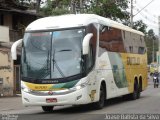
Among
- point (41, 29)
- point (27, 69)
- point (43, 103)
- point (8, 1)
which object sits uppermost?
point (8, 1)

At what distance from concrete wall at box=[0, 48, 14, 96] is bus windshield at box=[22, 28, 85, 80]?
1392cm

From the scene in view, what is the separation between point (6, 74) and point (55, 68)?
50.2 ft

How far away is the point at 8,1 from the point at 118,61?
21637mm

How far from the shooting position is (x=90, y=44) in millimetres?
18812

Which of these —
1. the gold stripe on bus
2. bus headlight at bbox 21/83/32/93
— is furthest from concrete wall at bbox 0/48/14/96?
the gold stripe on bus

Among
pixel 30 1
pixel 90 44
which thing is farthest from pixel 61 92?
pixel 30 1

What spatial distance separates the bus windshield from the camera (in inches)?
715

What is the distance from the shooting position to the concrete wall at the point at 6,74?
3241 cm

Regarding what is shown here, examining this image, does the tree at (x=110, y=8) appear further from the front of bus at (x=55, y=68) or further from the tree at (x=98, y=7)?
the front of bus at (x=55, y=68)

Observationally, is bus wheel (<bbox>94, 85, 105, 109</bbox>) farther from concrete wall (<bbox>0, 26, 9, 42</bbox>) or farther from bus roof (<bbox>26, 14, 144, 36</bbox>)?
concrete wall (<bbox>0, 26, 9, 42</bbox>)

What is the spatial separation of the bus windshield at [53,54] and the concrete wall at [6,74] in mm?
13924

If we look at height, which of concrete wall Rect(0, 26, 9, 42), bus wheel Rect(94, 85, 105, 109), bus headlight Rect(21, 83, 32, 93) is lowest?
bus wheel Rect(94, 85, 105, 109)

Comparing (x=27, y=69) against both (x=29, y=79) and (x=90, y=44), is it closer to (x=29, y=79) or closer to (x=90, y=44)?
(x=29, y=79)

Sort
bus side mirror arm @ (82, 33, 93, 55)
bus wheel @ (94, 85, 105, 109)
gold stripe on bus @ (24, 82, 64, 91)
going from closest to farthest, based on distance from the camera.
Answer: bus side mirror arm @ (82, 33, 93, 55) < gold stripe on bus @ (24, 82, 64, 91) < bus wheel @ (94, 85, 105, 109)
